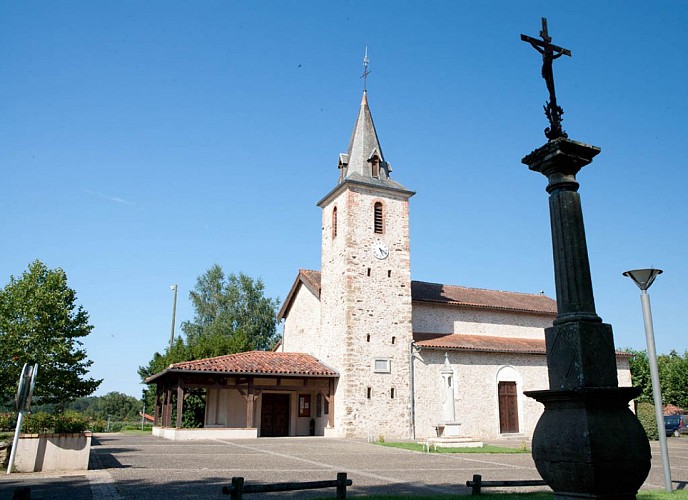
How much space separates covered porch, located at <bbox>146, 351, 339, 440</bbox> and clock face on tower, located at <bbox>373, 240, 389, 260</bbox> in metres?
5.65

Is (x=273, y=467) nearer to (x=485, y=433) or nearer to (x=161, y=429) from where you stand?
(x=161, y=429)

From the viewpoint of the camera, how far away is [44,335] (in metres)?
26.0

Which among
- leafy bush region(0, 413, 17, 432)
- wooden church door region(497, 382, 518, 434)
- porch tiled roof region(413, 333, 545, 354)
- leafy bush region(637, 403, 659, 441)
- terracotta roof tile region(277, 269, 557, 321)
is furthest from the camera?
terracotta roof tile region(277, 269, 557, 321)

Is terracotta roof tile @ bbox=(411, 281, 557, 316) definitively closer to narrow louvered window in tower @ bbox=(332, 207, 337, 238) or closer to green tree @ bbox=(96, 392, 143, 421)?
narrow louvered window in tower @ bbox=(332, 207, 337, 238)

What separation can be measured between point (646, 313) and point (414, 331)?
1676cm

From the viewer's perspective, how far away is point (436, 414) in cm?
2439

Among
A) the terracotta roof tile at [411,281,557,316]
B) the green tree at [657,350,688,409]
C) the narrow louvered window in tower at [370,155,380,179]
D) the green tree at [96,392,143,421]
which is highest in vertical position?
the narrow louvered window in tower at [370,155,380,179]

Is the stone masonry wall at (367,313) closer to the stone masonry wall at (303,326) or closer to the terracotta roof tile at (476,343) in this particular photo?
the stone masonry wall at (303,326)

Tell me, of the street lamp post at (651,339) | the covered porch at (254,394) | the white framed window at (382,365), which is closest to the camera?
the street lamp post at (651,339)

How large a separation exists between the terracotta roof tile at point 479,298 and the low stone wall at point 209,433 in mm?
9753

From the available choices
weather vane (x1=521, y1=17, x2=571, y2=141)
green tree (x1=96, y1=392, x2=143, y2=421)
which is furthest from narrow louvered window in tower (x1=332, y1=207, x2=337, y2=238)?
green tree (x1=96, y1=392, x2=143, y2=421)

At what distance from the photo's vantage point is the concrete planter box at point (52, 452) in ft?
35.9

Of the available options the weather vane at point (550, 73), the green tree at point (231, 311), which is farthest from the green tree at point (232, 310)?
the weather vane at point (550, 73)

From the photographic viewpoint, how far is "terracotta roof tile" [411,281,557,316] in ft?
91.1
